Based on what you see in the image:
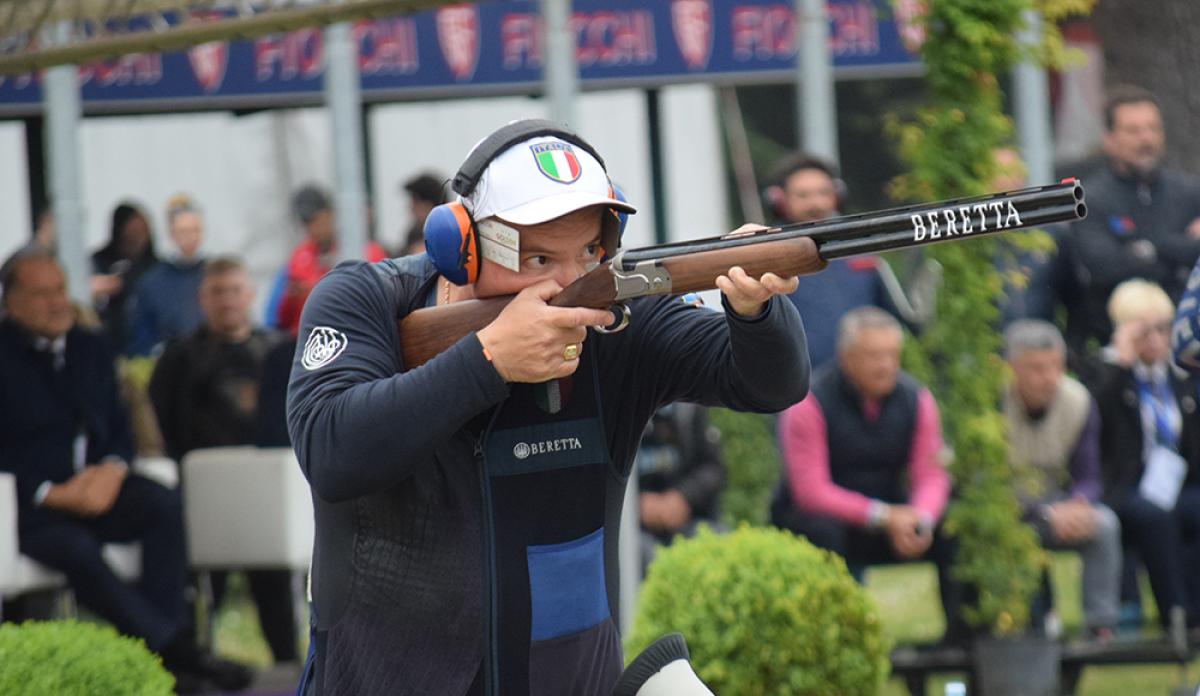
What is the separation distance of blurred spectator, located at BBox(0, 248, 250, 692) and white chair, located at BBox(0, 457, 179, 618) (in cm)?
4

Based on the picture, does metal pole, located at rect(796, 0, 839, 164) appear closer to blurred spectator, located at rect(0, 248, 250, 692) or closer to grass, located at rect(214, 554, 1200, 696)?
grass, located at rect(214, 554, 1200, 696)

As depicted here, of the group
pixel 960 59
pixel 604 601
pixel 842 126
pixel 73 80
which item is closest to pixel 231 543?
pixel 73 80

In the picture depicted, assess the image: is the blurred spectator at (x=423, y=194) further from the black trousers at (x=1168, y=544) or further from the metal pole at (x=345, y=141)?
the black trousers at (x=1168, y=544)

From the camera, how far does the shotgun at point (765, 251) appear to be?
320 centimetres

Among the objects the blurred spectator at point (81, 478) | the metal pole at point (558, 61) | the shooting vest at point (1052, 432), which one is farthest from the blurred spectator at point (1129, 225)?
the blurred spectator at point (81, 478)

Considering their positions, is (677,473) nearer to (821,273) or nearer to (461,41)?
(821,273)

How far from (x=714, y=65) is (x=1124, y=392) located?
15.1 feet

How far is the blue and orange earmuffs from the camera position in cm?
349

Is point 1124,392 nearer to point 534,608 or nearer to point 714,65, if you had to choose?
point 714,65

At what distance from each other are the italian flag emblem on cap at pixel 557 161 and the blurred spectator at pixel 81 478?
474 cm

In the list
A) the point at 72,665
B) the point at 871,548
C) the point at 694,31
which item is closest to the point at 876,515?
the point at 871,548

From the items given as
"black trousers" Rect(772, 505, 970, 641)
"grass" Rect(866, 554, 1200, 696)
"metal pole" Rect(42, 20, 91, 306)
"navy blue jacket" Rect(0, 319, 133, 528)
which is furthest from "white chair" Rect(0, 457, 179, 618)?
"grass" Rect(866, 554, 1200, 696)

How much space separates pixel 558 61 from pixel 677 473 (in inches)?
97.6

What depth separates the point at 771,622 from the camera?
6102 millimetres
